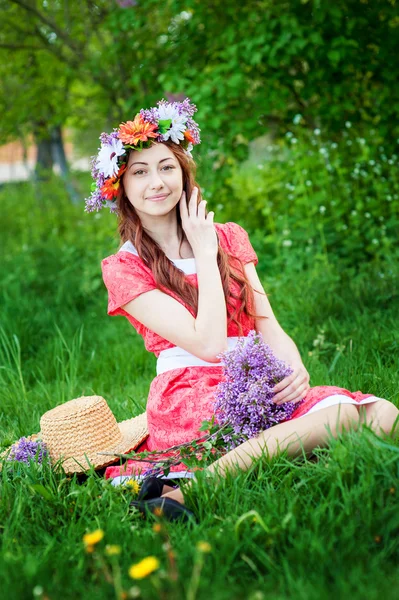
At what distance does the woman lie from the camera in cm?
266

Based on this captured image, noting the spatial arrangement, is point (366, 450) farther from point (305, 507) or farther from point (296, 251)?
point (296, 251)

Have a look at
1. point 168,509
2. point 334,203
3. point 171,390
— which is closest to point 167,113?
point 171,390

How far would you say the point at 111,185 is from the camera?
2.98 meters

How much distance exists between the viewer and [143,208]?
2.91 m

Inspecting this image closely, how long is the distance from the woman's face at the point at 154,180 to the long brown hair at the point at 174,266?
0.23ft

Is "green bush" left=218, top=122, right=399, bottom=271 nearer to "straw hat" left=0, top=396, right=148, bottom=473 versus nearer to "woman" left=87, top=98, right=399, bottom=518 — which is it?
"woman" left=87, top=98, right=399, bottom=518

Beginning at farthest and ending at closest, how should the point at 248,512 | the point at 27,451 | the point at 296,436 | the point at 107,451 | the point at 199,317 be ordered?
the point at 107,451 < the point at 27,451 < the point at 199,317 < the point at 296,436 < the point at 248,512

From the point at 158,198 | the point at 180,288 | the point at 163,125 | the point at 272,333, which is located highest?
the point at 163,125

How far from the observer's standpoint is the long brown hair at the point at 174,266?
2908 millimetres

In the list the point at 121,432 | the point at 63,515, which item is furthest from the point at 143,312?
the point at 63,515

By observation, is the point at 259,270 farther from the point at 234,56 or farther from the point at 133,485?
the point at 133,485

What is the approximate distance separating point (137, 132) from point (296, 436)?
53.1 inches

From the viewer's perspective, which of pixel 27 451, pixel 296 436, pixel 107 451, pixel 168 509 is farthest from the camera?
pixel 107 451

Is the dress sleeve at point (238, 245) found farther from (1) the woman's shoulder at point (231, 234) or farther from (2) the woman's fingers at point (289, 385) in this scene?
(2) the woman's fingers at point (289, 385)
